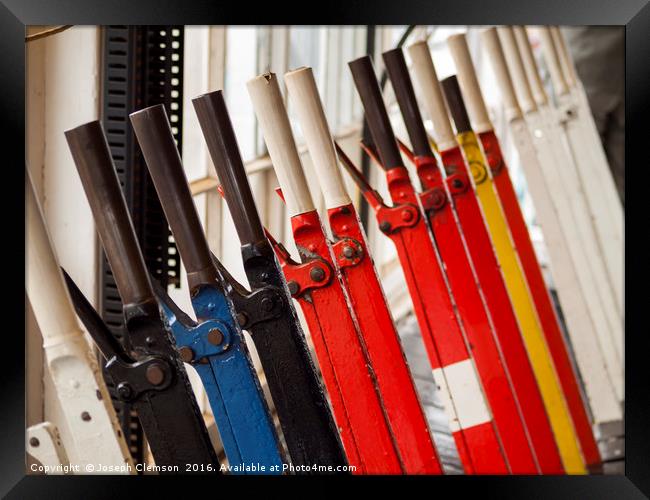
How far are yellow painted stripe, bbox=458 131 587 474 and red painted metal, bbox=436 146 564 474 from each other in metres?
0.06

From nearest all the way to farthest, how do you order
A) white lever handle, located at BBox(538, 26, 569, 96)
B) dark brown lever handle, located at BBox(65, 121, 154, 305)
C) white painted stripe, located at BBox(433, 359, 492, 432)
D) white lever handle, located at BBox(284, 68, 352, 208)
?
dark brown lever handle, located at BBox(65, 121, 154, 305) → white lever handle, located at BBox(284, 68, 352, 208) → white painted stripe, located at BBox(433, 359, 492, 432) → white lever handle, located at BBox(538, 26, 569, 96)

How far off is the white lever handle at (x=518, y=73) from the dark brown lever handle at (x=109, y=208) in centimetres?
147

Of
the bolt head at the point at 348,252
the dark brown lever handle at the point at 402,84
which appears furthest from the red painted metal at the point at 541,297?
the bolt head at the point at 348,252

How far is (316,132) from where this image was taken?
1.24 m

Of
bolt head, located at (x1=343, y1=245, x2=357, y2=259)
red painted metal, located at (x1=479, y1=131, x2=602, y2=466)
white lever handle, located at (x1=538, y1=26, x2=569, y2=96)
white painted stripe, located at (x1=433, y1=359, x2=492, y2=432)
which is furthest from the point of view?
white lever handle, located at (x1=538, y1=26, x2=569, y2=96)

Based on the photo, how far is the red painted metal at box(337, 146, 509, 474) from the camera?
1.55 metres

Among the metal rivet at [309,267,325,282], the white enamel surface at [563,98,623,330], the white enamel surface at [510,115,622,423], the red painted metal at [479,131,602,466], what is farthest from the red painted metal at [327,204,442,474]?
the white enamel surface at [563,98,623,330]

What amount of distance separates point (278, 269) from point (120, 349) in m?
0.23

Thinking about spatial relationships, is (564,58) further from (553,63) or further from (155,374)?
(155,374)

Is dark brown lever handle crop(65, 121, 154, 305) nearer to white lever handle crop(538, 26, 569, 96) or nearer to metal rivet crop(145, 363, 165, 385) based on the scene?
metal rivet crop(145, 363, 165, 385)

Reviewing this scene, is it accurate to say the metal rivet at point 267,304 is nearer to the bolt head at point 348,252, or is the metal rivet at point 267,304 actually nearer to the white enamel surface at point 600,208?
the bolt head at point 348,252

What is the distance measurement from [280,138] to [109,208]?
28 cm

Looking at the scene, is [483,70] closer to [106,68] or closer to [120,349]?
[106,68]

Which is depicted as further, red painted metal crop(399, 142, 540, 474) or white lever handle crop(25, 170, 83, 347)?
red painted metal crop(399, 142, 540, 474)
